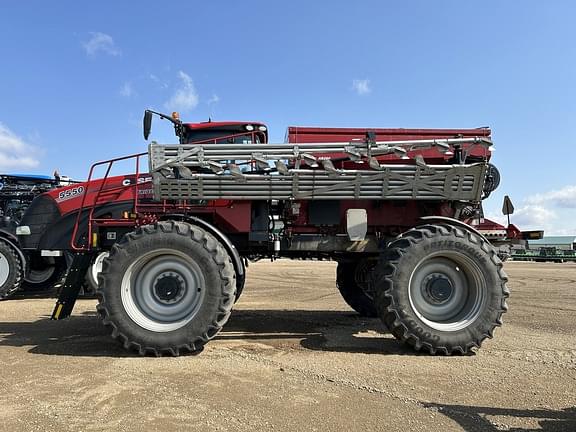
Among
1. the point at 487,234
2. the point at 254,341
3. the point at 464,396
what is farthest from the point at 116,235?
the point at 487,234

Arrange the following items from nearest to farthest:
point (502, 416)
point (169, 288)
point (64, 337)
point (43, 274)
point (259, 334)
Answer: point (502, 416)
point (169, 288)
point (64, 337)
point (259, 334)
point (43, 274)

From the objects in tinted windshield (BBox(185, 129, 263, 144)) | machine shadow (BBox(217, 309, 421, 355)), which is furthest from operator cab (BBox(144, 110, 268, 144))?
machine shadow (BBox(217, 309, 421, 355))

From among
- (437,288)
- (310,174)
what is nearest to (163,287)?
(310,174)

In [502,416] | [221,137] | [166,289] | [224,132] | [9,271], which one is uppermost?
[224,132]

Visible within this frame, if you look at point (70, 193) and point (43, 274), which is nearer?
point (70, 193)

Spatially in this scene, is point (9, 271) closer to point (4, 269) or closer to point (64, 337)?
point (4, 269)

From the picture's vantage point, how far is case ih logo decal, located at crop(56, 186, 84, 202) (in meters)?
8.79

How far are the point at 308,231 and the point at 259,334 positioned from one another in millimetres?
1589

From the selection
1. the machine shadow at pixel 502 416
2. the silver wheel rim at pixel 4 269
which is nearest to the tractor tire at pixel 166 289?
the machine shadow at pixel 502 416

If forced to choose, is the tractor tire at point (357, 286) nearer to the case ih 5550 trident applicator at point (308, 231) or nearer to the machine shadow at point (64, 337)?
the case ih 5550 trident applicator at point (308, 231)

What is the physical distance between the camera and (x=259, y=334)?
21.2 ft

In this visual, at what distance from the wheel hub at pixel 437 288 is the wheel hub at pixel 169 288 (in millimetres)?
2897

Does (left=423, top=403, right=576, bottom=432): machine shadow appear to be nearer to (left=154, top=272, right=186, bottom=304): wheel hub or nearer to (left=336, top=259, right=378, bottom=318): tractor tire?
(left=154, top=272, right=186, bottom=304): wheel hub

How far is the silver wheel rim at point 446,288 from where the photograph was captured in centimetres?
549
